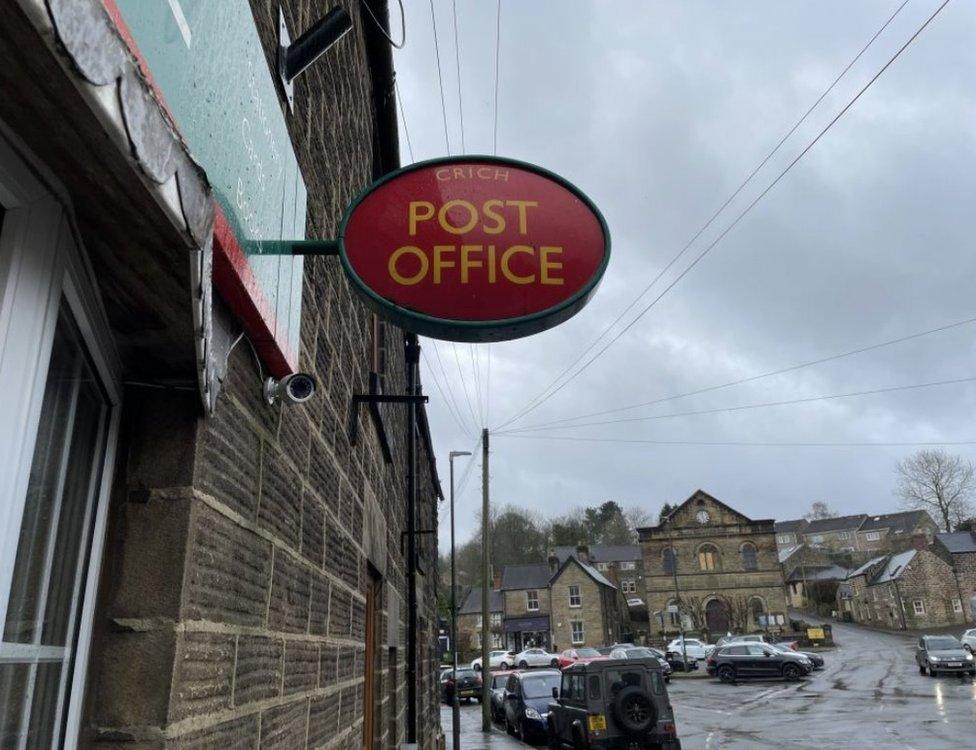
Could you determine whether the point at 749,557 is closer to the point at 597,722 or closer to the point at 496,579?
the point at 496,579

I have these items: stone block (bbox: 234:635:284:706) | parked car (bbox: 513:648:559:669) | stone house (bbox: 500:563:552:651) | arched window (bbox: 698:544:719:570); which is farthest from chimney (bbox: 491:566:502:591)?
stone block (bbox: 234:635:284:706)

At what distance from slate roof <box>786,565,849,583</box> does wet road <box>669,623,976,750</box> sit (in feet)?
156

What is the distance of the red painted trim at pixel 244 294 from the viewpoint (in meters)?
1.72

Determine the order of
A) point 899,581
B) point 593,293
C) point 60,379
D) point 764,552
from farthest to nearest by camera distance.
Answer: point 899,581
point 764,552
point 593,293
point 60,379

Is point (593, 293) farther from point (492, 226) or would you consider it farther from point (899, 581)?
point (899, 581)

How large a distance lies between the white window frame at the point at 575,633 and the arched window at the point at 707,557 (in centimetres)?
998

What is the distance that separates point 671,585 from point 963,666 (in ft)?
98.1

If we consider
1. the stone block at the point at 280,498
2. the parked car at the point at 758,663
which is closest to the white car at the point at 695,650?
the parked car at the point at 758,663

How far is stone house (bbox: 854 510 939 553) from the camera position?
9019 centimetres

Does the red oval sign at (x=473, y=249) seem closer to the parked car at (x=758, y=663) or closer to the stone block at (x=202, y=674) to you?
the stone block at (x=202, y=674)

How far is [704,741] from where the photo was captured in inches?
632

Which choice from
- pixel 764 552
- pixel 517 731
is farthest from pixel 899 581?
pixel 517 731

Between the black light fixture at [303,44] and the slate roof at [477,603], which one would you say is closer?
the black light fixture at [303,44]

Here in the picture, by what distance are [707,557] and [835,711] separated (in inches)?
1483
